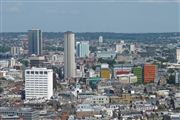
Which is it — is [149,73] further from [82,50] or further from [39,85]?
[82,50]

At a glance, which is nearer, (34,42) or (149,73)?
(149,73)

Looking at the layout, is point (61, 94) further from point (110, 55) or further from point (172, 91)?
point (110, 55)

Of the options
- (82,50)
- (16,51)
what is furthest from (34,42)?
(82,50)

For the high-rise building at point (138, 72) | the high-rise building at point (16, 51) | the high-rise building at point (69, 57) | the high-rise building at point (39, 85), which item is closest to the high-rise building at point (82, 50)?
the high-rise building at point (16, 51)

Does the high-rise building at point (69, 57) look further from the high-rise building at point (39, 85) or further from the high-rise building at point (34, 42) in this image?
the high-rise building at point (34, 42)

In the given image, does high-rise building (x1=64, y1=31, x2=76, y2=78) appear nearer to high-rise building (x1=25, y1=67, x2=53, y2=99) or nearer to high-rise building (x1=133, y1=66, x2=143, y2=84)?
high-rise building (x1=133, y1=66, x2=143, y2=84)

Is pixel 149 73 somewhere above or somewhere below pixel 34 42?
below

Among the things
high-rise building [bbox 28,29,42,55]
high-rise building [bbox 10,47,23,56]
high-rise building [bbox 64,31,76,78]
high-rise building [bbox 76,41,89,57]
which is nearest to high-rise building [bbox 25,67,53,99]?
high-rise building [bbox 64,31,76,78]
